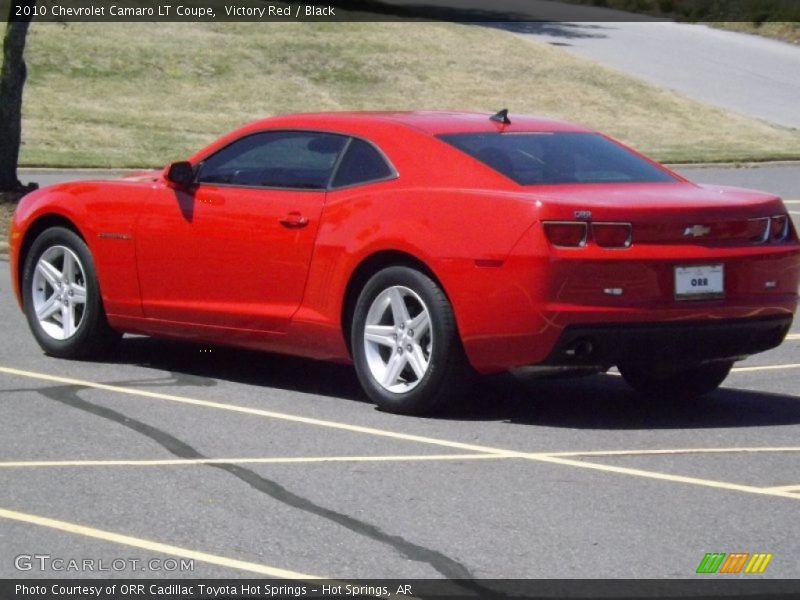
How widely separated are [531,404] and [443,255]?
1.25m

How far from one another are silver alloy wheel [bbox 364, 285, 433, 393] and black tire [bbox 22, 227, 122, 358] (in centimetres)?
210

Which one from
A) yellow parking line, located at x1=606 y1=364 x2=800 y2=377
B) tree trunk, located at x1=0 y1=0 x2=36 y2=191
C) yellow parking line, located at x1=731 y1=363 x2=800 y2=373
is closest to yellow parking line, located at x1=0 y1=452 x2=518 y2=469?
yellow parking line, located at x1=606 y1=364 x2=800 y2=377

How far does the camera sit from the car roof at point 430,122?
28.1ft

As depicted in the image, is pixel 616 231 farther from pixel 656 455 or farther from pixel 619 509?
pixel 619 509

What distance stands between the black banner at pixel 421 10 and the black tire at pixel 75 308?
27.1 meters

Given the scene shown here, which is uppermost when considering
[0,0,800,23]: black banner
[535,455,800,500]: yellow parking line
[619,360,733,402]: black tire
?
[535,455,800,500]: yellow parking line

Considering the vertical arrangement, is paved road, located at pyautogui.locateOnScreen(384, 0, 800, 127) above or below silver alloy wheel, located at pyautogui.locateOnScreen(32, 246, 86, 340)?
below

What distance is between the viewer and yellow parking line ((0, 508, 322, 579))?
5.36 m

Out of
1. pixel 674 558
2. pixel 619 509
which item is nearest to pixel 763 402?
pixel 619 509

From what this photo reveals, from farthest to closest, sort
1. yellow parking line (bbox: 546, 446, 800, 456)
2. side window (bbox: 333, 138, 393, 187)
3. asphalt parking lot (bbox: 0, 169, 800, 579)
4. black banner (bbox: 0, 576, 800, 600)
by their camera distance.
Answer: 1. side window (bbox: 333, 138, 393, 187)
2. yellow parking line (bbox: 546, 446, 800, 456)
3. asphalt parking lot (bbox: 0, 169, 800, 579)
4. black banner (bbox: 0, 576, 800, 600)

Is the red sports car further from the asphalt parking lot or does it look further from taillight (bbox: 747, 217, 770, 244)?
the asphalt parking lot

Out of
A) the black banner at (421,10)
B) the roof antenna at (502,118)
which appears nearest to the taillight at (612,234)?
the roof antenna at (502,118)

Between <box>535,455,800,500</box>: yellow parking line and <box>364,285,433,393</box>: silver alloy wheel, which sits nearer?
<box>535,455,800,500</box>: yellow parking line

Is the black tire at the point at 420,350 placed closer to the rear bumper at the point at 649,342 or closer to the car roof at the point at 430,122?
the rear bumper at the point at 649,342
